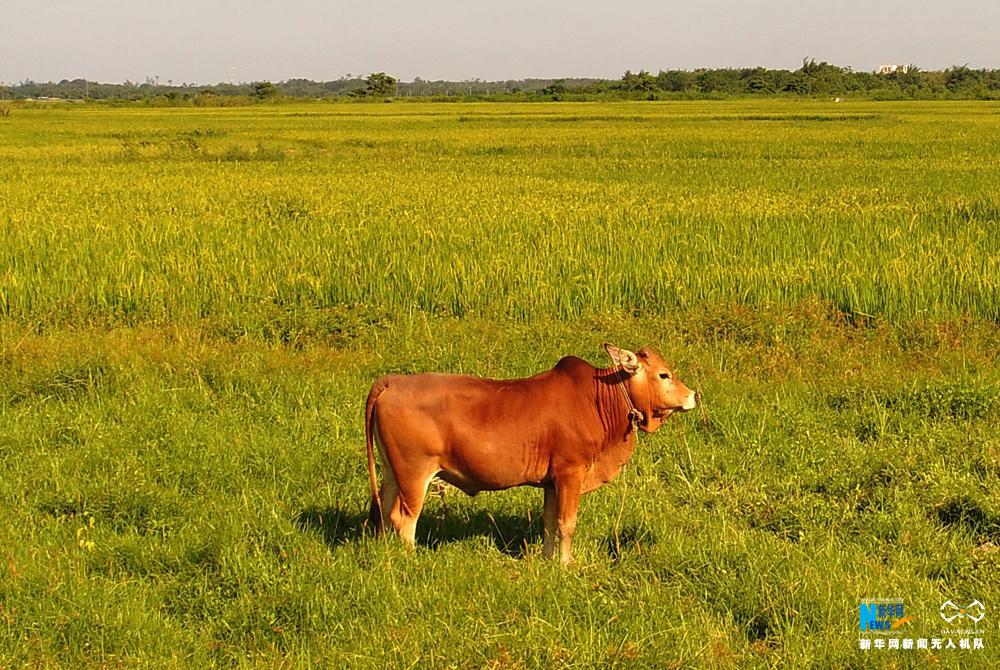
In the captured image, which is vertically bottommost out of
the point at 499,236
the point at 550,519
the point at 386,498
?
the point at 550,519

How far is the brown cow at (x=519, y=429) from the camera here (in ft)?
13.3

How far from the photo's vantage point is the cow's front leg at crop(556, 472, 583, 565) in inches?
165

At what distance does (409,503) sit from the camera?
4121mm

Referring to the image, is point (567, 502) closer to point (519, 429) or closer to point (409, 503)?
point (519, 429)

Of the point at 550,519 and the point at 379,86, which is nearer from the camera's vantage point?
the point at 550,519

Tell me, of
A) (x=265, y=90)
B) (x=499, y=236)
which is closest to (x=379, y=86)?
(x=265, y=90)

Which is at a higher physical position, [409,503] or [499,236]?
[499,236]

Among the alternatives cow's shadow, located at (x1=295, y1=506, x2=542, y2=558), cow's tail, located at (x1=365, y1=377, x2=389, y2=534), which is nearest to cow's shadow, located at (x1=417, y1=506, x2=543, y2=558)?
cow's shadow, located at (x1=295, y1=506, x2=542, y2=558)

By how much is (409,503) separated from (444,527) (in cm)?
82

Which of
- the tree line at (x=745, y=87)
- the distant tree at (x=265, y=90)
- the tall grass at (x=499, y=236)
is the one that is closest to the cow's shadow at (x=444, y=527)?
the tall grass at (x=499, y=236)

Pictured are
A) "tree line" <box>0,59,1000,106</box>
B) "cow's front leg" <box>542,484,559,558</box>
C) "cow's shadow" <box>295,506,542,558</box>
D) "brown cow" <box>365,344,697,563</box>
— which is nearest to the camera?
"brown cow" <box>365,344,697,563</box>

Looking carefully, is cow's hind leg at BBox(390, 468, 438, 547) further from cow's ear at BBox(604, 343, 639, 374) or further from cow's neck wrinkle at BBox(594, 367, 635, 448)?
cow's ear at BBox(604, 343, 639, 374)
